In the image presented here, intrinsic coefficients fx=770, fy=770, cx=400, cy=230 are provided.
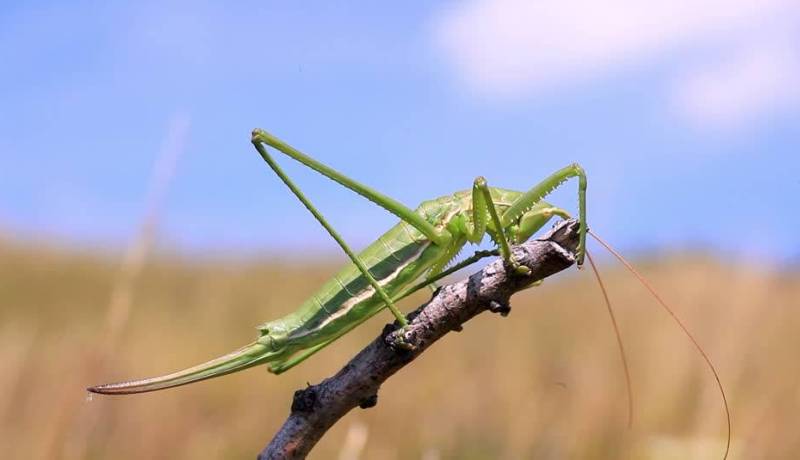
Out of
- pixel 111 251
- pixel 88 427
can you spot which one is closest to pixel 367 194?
pixel 88 427

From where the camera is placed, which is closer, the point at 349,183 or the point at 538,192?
the point at 349,183

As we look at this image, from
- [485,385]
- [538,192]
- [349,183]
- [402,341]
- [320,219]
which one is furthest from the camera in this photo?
[485,385]

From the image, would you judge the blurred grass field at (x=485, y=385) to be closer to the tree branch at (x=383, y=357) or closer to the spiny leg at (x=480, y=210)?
the spiny leg at (x=480, y=210)

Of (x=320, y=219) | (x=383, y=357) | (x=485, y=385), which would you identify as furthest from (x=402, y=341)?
(x=485, y=385)

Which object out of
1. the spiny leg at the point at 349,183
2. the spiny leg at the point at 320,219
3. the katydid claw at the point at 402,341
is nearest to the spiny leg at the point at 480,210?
the spiny leg at the point at 349,183

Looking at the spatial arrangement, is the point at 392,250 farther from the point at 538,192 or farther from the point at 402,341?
the point at 402,341

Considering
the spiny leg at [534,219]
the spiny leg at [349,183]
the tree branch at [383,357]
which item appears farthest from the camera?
the spiny leg at [534,219]

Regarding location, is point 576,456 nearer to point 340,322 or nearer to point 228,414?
point 340,322
